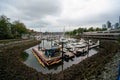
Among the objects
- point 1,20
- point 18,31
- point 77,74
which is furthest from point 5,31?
point 77,74

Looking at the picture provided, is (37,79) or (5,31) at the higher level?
(5,31)

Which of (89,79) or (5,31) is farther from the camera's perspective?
(5,31)

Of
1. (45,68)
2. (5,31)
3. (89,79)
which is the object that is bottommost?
(45,68)

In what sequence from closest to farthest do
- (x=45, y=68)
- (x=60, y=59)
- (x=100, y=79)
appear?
(x=100, y=79)
(x=45, y=68)
(x=60, y=59)

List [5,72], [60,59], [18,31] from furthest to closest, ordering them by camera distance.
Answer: [18,31], [60,59], [5,72]

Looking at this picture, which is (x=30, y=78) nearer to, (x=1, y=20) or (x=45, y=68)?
(x=45, y=68)

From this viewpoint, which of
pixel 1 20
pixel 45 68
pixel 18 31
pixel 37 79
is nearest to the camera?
pixel 37 79

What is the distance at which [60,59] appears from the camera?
21.2 meters

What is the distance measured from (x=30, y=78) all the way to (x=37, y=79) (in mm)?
775

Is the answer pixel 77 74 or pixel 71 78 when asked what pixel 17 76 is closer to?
pixel 71 78

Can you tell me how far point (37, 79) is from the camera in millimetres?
11617

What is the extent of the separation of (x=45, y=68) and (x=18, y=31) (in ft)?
156

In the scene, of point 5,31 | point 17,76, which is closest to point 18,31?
point 5,31

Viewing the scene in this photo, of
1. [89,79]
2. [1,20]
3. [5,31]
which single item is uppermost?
[1,20]
